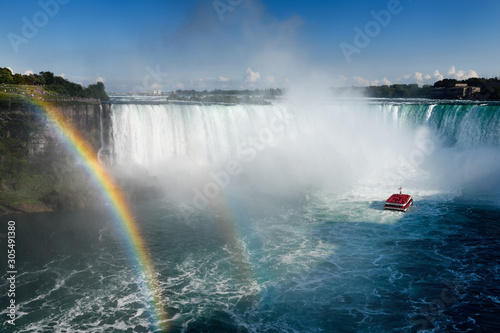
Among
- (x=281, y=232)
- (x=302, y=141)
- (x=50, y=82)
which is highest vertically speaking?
(x=50, y=82)

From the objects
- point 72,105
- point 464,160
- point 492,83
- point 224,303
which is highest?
point 492,83

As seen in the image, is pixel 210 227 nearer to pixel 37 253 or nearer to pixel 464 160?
pixel 37 253

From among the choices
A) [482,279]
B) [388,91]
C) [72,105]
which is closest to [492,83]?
[388,91]

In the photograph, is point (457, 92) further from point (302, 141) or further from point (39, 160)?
point (39, 160)

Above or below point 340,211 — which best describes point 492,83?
above

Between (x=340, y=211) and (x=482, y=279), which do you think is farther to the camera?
(x=340, y=211)

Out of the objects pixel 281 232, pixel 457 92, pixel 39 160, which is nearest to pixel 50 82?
pixel 39 160
